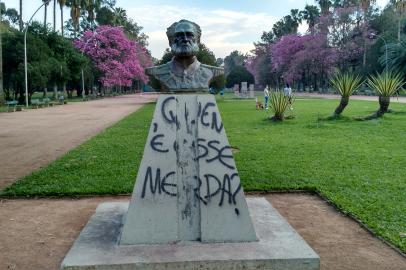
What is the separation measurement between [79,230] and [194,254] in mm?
1884

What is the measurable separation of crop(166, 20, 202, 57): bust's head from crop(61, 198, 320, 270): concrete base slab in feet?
6.14

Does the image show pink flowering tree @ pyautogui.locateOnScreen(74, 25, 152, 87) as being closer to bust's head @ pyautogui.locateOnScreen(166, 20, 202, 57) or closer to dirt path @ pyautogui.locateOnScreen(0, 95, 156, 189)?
dirt path @ pyautogui.locateOnScreen(0, 95, 156, 189)

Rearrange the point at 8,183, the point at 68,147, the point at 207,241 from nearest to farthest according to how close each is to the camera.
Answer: the point at 207,241, the point at 8,183, the point at 68,147

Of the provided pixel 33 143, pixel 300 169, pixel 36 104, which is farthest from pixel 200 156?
pixel 36 104

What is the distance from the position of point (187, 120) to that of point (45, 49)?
114 feet

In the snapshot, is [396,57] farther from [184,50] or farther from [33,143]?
[184,50]

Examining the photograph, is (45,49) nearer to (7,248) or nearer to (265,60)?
(7,248)

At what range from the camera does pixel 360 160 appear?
10117mm

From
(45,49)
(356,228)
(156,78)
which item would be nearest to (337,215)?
(356,228)

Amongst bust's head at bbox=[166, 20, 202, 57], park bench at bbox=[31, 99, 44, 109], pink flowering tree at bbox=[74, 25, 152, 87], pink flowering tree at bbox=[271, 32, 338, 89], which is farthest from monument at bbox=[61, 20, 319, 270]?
pink flowering tree at bbox=[271, 32, 338, 89]

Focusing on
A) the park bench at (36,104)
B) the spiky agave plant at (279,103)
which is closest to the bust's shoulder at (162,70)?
the spiky agave plant at (279,103)

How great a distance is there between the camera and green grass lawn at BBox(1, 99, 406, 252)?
6.65 meters

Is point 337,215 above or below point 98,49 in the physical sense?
below

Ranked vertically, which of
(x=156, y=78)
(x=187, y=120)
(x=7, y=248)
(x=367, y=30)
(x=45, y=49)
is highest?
(x=367, y=30)
